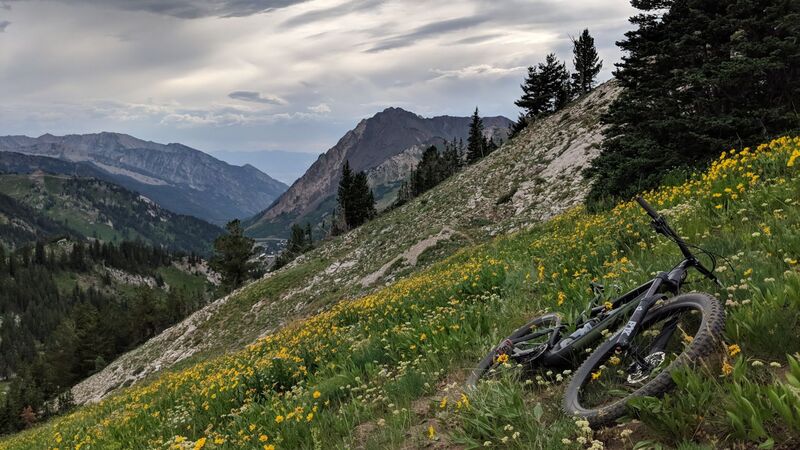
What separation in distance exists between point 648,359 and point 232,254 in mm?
71591

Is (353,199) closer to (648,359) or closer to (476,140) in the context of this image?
(476,140)

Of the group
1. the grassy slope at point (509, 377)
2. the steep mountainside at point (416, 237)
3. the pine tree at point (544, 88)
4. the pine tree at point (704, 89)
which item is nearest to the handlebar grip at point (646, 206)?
the grassy slope at point (509, 377)

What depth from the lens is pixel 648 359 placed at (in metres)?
3.93

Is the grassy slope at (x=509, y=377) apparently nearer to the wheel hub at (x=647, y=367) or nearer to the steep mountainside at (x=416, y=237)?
the wheel hub at (x=647, y=367)

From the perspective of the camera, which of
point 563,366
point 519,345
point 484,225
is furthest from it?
point 484,225

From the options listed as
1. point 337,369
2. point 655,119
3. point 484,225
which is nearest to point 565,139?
point 484,225

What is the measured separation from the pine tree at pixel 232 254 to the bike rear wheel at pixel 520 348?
6775 centimetres

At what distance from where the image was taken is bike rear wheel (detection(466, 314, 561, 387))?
502cm

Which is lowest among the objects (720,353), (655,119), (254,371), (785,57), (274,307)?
(274,307)

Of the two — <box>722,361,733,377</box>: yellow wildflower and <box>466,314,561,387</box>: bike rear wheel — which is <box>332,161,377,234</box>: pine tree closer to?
<box>466,314,561,387</box>: bike rear wheel

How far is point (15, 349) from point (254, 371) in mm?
231038

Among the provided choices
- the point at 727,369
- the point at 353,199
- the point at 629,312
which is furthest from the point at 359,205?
the point at 727,369

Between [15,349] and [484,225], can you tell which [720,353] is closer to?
[484,225]

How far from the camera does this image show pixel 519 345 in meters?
5.66
